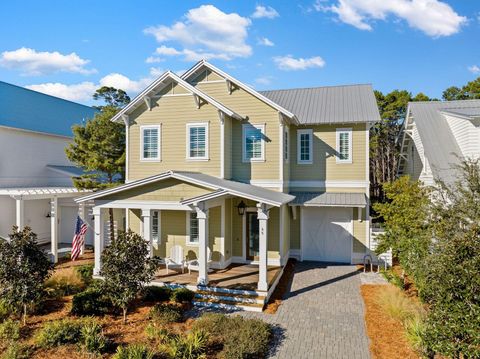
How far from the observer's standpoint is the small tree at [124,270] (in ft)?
30.3

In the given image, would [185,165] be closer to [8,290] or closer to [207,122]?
[207,122]

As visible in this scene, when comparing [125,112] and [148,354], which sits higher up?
[125,112]

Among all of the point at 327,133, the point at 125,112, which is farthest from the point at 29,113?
the point at 327,133

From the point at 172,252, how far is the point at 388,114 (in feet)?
88.0

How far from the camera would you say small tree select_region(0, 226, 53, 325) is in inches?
373

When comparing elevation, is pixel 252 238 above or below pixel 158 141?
below

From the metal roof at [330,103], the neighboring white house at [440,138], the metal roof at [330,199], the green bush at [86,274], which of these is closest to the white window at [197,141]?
the metal roof at [330,199]

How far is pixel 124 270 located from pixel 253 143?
8294 millimetres

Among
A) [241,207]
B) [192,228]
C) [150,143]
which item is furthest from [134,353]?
[150,143]

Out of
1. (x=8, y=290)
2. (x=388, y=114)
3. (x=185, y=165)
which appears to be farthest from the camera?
(x=388, y=114)

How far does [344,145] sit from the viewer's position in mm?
16281

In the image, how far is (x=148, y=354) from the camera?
287 inches

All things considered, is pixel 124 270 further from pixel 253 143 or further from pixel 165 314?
pixel 253 143

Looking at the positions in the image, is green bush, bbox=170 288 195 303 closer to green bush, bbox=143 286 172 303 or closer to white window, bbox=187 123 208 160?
green bush, bbox=143 286 172 303
